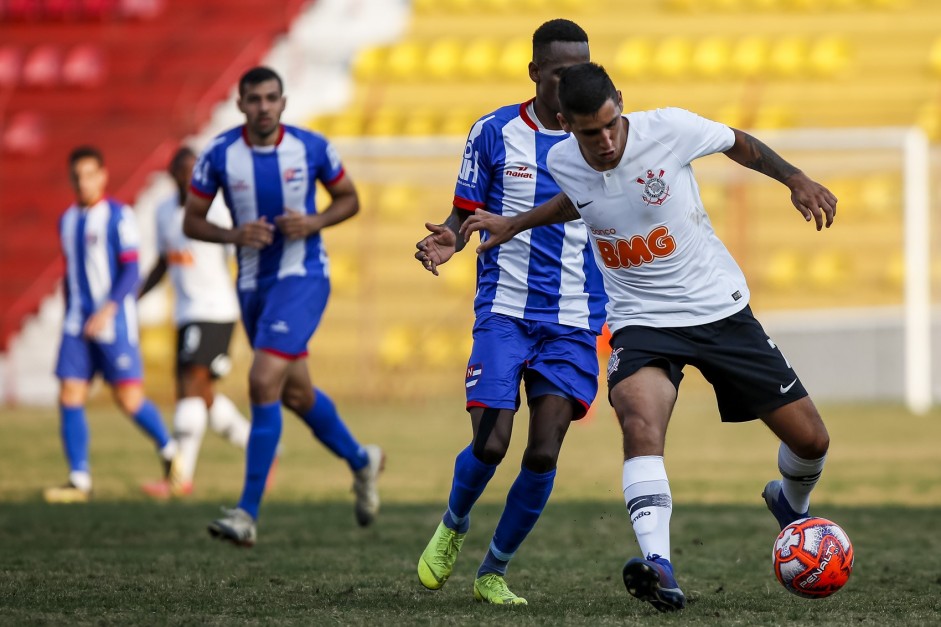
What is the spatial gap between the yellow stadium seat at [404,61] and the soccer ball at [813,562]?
17.6 m

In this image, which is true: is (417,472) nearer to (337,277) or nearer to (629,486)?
(629,486)

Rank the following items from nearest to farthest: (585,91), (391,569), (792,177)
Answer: (585,91) < (792,177) < (391,569)

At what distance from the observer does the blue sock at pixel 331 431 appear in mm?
8016

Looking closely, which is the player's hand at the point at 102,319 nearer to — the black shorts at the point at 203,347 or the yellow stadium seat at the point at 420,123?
the black shorts at the point at 203,347

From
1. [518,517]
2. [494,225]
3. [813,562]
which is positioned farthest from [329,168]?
[813,562]

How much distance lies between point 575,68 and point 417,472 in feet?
21.8

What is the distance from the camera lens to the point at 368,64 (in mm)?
22453

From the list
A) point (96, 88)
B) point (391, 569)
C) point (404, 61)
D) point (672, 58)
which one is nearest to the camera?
point (391, 569)

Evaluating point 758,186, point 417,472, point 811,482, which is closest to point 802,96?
point 758,186

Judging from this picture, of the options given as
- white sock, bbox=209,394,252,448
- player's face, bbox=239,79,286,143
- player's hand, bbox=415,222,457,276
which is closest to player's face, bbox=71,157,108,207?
white sock, bbox=209,394,252,448

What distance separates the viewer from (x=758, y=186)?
62.1 feet

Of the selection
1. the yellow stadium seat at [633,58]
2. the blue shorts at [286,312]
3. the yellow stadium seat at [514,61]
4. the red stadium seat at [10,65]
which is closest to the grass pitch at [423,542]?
the blue shorts at [286,312]

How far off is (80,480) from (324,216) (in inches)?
125

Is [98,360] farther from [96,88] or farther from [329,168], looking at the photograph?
[96,88]
